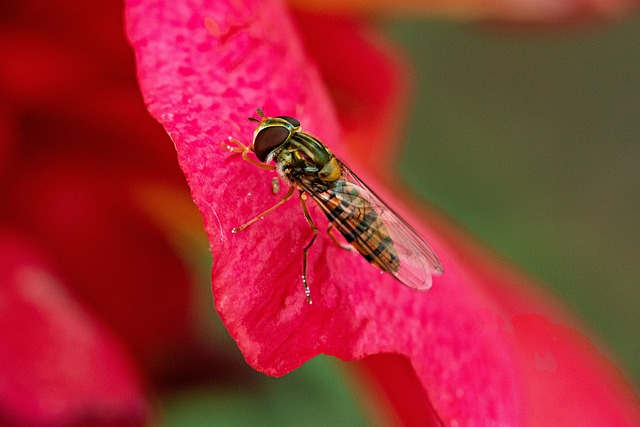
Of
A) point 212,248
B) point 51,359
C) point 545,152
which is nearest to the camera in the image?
point 212,248

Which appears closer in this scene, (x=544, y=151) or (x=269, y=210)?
(x=269, y=210)

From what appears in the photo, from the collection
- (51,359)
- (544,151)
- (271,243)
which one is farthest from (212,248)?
(544,151)

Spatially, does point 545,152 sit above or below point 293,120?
below

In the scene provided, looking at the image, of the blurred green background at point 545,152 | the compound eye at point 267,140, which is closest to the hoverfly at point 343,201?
the compound eye at point 267,140

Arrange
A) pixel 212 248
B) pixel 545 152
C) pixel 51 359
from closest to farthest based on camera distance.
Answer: pixel 212 248 → pixel 51 359 → pixel 545 152

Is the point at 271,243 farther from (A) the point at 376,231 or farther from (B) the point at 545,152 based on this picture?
(B) the point at 545,152

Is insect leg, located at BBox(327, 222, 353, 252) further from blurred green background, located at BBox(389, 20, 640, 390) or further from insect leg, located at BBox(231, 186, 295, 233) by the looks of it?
blurred green background, located at BBox(389, 20, 640, 390)

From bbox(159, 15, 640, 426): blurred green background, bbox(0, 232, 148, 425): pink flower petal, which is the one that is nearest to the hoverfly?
bbox(0, 232, 148, 425): pink flower petal

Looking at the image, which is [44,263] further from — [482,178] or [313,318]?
[482,178]
